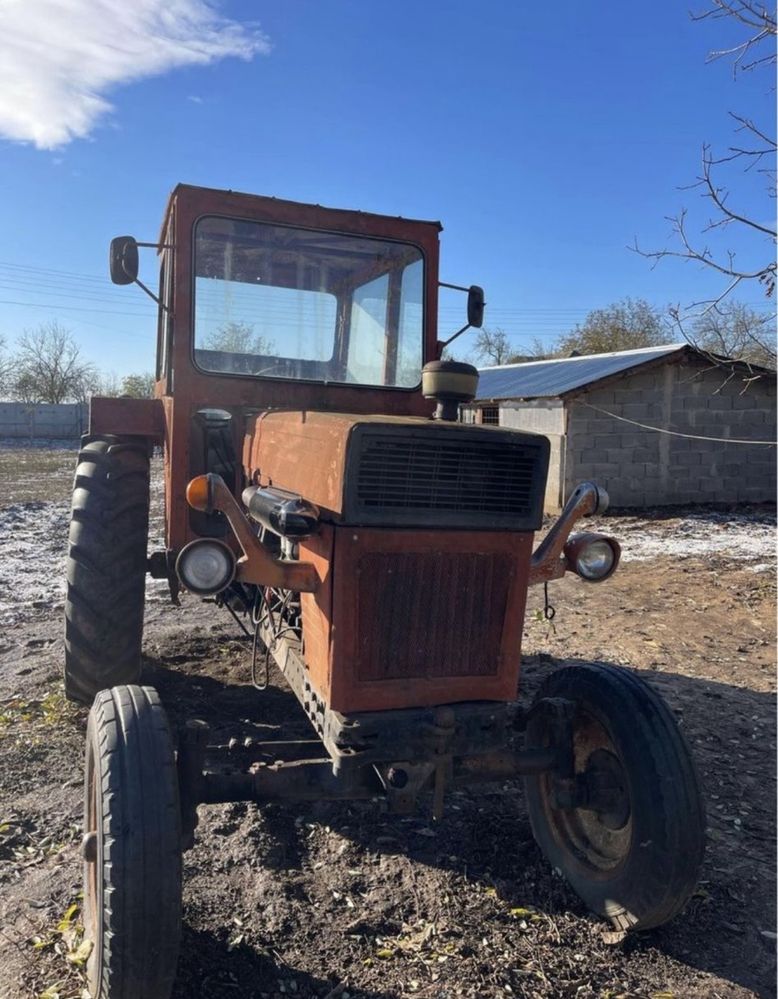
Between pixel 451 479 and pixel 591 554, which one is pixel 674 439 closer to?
pixel 591 554

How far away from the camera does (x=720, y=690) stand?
5.59 m

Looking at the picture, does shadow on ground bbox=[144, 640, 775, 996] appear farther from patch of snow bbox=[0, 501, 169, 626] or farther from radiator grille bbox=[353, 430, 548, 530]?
patch of snow bbox=[0, 501, 169, 626]

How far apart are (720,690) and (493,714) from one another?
135 inches

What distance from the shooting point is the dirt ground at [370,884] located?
2.67 m

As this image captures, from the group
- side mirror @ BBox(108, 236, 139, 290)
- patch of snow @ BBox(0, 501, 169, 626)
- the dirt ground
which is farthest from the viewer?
patch of snow @ BBox(0, 501, 169, 626)

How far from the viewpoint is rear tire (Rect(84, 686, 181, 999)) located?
2293mm

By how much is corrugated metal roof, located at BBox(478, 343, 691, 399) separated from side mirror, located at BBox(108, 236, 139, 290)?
36.6ft

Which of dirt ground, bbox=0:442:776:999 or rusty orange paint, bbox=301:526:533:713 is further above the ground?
rusty orange paint, bbox=301:526:533:713

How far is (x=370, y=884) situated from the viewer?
316cm

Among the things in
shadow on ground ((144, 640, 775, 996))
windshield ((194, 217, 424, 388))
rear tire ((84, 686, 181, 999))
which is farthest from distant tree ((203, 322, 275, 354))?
rear tire ((84, 686, 181, 999))

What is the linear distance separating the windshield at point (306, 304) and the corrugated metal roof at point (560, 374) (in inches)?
401

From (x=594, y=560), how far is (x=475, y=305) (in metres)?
1.83

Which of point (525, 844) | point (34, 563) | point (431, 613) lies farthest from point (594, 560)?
point (34, 563)

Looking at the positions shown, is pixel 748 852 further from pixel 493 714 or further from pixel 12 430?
pixel 12 430
